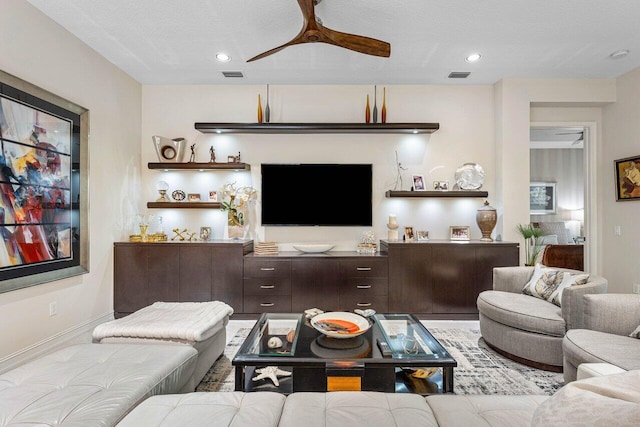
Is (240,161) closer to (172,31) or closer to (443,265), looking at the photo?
(172,31)

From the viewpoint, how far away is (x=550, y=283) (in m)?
2.90

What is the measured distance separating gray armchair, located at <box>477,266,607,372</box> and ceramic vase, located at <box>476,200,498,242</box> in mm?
1200

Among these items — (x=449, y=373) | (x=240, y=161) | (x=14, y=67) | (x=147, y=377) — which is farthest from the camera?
(x=240, y=161)

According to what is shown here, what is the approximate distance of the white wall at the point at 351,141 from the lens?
14.6ft

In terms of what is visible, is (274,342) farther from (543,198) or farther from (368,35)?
(543,198)

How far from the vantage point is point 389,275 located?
387cm

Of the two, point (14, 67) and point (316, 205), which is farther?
point (316, 205)

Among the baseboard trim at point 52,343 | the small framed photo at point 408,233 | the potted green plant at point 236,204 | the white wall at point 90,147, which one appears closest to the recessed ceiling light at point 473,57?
the small framed photo at point 408,233

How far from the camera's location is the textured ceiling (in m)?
2.79

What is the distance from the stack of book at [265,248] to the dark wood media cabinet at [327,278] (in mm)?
250

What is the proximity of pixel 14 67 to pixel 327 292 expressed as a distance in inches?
130

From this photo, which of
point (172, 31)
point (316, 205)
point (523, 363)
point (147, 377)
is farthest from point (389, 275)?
point (172, 31)

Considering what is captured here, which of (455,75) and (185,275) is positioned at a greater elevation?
(455,75)

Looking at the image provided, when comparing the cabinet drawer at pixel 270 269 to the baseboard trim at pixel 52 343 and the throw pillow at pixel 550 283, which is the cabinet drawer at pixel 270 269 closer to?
the baseboard trim at pixel 52 343
